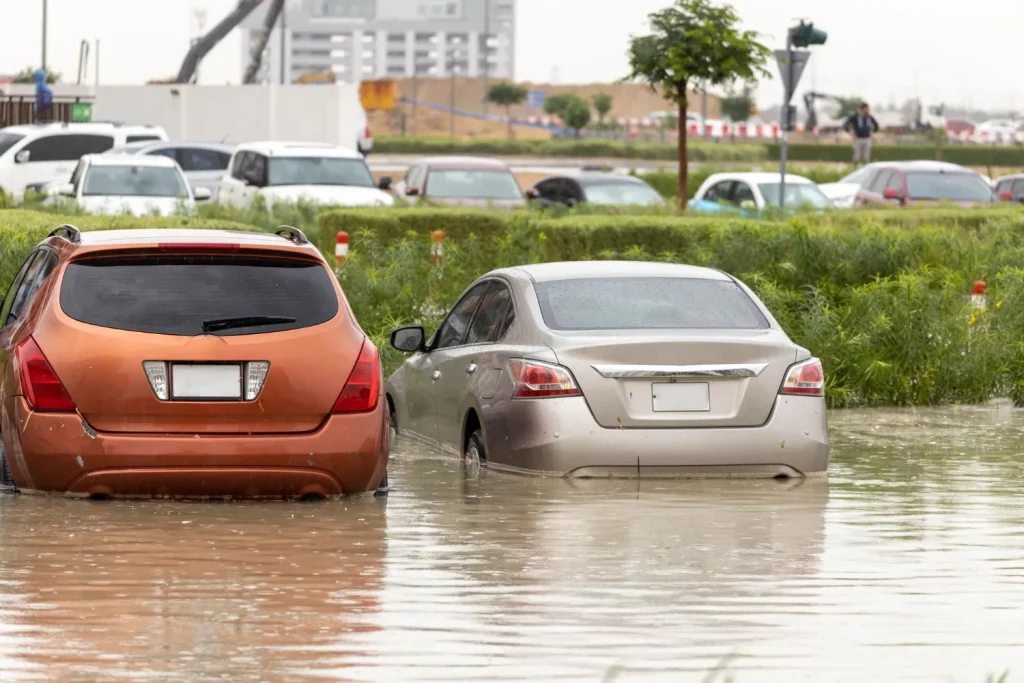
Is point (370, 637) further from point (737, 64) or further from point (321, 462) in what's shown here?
point (737, 64)

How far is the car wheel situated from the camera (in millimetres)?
9312

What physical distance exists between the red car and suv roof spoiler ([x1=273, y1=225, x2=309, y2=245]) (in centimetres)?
2365

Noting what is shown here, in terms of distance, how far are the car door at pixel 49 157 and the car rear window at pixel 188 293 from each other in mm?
27646

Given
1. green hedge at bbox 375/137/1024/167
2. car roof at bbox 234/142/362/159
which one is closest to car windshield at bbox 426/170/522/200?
car roof at bbox 234/142/362/159

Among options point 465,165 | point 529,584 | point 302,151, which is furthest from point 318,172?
point 529,584

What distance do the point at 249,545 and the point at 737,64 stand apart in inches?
941

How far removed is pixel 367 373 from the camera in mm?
9172

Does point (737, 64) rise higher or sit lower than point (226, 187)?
higher

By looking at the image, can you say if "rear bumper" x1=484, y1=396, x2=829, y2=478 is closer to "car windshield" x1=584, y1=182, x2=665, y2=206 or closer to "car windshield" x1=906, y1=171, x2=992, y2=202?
"car windshield" x1=584, y1=182, x2=665, y2=206

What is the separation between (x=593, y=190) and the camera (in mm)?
34375

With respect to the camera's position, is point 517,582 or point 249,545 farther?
point 249,545

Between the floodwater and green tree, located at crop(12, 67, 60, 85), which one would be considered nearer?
the floodwater

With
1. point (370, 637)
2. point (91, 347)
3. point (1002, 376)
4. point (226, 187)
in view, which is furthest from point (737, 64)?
point (370, 637)

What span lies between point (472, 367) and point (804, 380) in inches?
73.2
